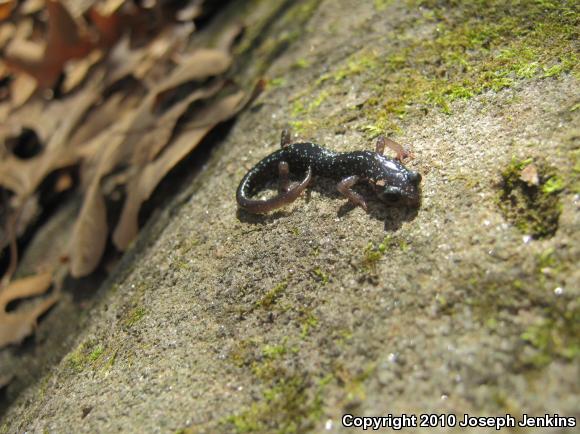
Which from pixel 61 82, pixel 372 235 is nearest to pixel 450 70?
pixel 372 235

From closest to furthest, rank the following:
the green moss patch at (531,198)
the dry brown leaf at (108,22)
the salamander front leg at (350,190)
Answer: the green moss patch at (531,198) → the salamander front leg at (350,190) → the dry brown leaf at (108,22)

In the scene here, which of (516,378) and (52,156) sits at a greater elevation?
(52,156)

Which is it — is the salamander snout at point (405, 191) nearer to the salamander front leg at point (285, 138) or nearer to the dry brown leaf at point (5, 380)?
the salamander front leg at point (285, 138)

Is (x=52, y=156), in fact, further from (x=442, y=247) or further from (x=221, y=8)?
(x=442, y=247)

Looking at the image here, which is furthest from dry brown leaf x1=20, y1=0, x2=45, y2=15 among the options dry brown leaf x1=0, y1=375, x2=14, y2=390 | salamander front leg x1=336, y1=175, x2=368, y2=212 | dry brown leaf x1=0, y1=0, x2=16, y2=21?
salamander front leg x1=336, y1=175, x2=368, y2=212

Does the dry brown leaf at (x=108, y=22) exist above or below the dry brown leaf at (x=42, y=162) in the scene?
above

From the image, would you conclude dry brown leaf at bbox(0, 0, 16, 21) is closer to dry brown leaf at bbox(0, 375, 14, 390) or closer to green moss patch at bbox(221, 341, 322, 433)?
dry brown leaf at bbox(0, 375, 14, 390)

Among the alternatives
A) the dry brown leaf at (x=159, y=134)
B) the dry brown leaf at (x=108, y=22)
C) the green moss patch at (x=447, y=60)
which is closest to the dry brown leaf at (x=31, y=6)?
the dry brown leaf at (x=108, y=22)
